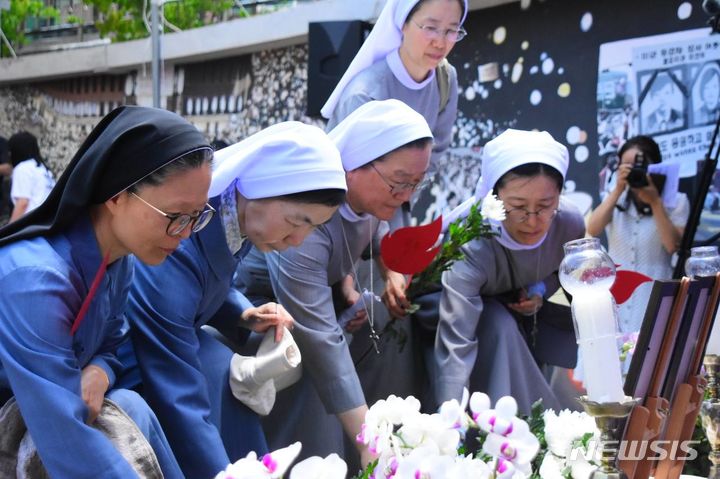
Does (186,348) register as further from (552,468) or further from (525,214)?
(525,214)

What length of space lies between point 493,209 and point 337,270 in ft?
1.79

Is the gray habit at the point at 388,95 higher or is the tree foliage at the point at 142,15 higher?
the gray habit at the point at 388,95

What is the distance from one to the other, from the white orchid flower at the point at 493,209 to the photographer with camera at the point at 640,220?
6.53ft

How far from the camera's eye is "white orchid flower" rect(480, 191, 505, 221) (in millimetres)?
3342

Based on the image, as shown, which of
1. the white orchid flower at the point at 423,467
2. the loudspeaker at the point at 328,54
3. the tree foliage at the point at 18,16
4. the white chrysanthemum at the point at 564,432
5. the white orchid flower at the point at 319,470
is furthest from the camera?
the tree foliage at the point at 18,16

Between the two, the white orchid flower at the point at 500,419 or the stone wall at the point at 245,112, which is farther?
the stone wall at the point at 245,112

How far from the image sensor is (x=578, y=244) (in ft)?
5.76

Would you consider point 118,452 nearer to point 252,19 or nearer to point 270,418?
point 270,418

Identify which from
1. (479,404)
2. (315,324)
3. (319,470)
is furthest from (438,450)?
(315,324)

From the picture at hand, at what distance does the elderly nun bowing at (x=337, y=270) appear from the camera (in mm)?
3150

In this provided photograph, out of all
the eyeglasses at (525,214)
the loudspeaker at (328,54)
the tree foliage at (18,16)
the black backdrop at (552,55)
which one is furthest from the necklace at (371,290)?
the tree foliage at (18,16)

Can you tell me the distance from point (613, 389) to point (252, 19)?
7.72 meters

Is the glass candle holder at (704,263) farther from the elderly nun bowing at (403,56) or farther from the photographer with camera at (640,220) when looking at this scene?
the photographer with camera at (640,220)

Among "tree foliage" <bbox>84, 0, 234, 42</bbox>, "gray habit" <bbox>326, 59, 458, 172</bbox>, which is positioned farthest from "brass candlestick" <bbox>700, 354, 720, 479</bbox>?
"tree foliage" <bbox>84, 0, 234, 42</bbox>
